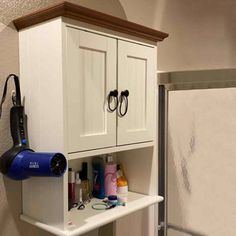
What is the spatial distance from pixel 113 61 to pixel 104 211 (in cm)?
56

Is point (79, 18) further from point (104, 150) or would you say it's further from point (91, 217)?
point (91, 217)

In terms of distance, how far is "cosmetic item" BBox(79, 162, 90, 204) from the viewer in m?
1.31

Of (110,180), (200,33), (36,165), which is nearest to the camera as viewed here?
(36,165)

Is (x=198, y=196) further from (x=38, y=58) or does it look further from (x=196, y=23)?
(x=38, y=58)

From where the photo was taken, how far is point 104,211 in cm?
119

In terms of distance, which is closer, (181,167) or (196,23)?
(181,167)

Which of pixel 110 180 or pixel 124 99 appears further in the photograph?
pixel 110 180

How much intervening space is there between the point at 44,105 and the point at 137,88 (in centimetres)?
40

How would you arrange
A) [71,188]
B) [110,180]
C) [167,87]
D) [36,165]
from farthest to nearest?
1. [167,87]
2. [110,180]
3. [71,188]
4. [36,165]

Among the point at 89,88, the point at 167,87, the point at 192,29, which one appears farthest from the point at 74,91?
the point at 192,29

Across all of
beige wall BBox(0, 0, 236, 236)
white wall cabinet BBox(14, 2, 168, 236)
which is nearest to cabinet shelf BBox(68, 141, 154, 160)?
white wall cabinet BBox(14, 2, 168, 236)

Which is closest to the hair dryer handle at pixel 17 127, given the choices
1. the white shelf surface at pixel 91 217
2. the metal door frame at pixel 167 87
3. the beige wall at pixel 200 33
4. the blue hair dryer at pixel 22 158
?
the blue hair dryer at pixel 22 158

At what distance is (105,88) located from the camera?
1134 millimetres

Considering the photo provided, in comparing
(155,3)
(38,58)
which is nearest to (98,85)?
(38,58)
